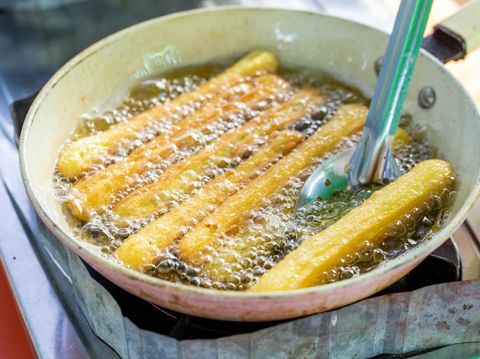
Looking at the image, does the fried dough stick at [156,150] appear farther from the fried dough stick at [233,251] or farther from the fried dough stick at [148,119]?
the fried dough stick at [233,251]

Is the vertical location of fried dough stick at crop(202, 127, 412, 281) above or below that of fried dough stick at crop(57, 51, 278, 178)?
below

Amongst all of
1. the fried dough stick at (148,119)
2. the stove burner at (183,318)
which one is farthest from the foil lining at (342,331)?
the fried dough stick at (148,119)

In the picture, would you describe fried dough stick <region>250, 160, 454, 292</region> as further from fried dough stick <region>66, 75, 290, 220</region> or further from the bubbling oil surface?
fried dough stick <region>66, 75, 290, 220</region>

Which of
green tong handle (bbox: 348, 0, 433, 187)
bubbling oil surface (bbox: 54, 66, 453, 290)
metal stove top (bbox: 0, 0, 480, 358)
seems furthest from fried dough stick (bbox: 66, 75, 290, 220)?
green tong handle (bbox: 348, 0, 433, 187)

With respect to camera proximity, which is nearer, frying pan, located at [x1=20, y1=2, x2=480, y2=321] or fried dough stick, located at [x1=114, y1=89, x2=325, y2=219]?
frying pan, located at [x1=20, y1=2, x2=480, y2=321]

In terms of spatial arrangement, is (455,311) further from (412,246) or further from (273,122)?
(273,122)

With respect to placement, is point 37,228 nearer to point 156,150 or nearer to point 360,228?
point 156,150

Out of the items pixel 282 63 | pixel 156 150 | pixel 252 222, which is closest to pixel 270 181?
pixel 252 222
